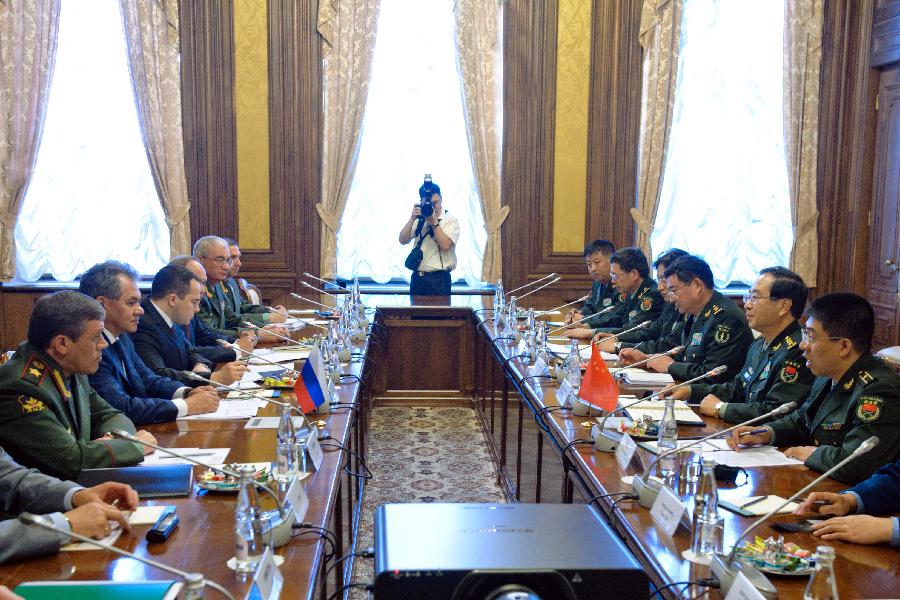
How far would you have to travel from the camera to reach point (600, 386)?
3.02 m

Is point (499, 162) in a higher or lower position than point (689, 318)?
higher

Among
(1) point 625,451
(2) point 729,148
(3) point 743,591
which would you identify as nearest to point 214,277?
(1) point 625,451

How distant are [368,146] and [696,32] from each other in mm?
2654

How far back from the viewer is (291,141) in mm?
6887

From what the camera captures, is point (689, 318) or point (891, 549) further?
point (689, 318)

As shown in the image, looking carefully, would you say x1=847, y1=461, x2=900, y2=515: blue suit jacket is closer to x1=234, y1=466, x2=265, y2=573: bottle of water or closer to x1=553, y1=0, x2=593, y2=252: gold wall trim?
x1=234, y1=466, x2=265, y2=573: bottle of water

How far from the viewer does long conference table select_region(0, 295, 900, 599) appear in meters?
1.81

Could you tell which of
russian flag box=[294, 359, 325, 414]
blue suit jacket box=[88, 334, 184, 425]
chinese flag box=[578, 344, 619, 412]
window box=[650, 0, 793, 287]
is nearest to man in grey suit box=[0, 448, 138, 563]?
blue suit jacket box=[88, 334, 184, 425]

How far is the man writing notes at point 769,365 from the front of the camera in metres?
3.14

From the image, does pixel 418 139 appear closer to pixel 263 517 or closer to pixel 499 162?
pixel 499 162

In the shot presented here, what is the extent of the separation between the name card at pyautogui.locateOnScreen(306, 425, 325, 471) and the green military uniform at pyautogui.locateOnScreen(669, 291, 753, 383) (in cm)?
194

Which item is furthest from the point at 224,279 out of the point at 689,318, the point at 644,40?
the point at 644,40

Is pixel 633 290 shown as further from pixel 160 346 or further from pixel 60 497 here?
pixel 60 497

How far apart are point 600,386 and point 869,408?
83 cm
